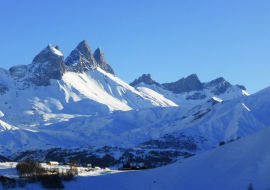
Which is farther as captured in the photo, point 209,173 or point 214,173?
point 209,173

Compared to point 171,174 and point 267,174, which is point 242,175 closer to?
point 267,174

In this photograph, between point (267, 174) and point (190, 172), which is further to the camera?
point (190, 172)

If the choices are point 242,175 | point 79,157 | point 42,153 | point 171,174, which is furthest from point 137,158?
point 242,175

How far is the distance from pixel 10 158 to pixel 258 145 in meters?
164

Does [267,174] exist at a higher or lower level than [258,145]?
lower

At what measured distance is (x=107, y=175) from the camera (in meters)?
70.9

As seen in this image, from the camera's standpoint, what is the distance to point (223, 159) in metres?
62.2

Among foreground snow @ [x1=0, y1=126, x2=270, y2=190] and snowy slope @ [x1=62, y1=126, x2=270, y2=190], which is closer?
snowy slope @ [x1=62, y1=126, x2=270, y2=190]

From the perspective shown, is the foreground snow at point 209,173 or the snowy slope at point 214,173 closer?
the snowy slope at point 214,173

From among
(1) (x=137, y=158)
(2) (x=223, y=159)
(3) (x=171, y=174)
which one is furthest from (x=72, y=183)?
(1) (x=137, y=158)

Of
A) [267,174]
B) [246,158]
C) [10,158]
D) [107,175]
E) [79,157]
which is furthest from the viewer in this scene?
[10,158]

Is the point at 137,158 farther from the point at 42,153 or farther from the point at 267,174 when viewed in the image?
the point at 267,174

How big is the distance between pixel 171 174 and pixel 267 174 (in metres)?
19.9

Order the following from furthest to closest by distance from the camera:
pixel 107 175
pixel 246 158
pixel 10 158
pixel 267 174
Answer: pixel 10 158 → pixel 107 175 → pixel 246 158 → pixel 267 174
